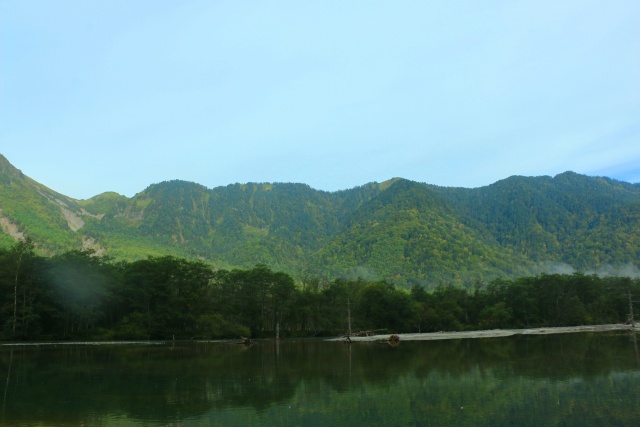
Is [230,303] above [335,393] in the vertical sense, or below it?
above

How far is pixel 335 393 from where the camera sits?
24.5m

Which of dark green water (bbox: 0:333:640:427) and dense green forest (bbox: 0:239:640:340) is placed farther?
dense green forest (bbox: 0:239:640:340)

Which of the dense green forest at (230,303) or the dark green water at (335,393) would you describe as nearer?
the dark green water at (335,393)

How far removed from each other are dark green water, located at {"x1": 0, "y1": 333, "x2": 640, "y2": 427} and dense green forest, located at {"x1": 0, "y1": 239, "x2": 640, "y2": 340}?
46003 millimetres

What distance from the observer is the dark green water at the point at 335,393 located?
1820 cm

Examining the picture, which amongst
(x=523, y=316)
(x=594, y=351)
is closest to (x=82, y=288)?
(x=594, y=351)

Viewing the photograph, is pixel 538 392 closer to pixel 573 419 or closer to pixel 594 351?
pixel 573 419

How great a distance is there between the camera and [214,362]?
4328 cm

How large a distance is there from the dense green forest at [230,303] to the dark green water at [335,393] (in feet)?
151

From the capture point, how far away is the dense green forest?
8050 centimetres

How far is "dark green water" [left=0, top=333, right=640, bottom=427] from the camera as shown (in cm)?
1820

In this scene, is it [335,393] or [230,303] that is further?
[230,303]

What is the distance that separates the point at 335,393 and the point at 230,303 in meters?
76.2

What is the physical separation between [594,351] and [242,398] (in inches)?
1420
